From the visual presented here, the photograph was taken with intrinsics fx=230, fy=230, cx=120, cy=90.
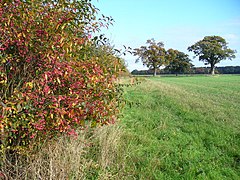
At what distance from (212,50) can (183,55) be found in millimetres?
12124

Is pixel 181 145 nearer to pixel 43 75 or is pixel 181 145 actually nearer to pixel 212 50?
pixel 43 75

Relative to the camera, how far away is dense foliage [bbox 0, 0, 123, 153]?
247cm

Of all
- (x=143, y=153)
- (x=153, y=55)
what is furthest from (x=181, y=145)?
(x=153, y=55)

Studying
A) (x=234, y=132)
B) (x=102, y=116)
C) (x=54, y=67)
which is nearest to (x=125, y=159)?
(x=102, y=116)

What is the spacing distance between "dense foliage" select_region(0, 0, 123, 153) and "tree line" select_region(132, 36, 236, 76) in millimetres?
65879

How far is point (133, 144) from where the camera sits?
518cm

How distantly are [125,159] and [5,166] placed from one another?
2.09 metres

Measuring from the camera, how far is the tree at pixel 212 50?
7538cm

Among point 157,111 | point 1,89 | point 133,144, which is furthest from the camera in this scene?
point 157,111

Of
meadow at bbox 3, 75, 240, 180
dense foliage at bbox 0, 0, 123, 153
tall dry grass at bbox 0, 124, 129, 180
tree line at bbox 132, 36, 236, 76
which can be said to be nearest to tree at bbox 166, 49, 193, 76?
tree line at bbox 132, 36, 236, 76

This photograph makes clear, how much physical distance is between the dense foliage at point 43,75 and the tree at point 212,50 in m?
79.1

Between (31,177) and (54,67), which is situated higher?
(54,67)

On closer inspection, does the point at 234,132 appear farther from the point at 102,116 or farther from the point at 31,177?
the point at 31,177

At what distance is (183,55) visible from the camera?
8575 centimetres
